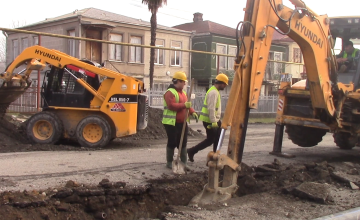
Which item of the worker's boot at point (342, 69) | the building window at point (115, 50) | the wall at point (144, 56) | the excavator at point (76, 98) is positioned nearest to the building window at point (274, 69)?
the wall at point (144, 56)

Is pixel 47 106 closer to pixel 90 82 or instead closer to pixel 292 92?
pixel 90 82

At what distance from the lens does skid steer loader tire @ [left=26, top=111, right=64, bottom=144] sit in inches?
406

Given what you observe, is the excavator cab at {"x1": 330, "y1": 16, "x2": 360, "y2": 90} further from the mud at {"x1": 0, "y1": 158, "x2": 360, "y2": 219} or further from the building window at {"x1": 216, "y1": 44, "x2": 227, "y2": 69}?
the building window at {"x1": 216, "y1": 44, "x2": 227, "y2": 69}

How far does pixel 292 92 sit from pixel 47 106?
19.5 ft

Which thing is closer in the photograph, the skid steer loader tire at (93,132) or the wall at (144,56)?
the skid steer loader tire at (93,132)

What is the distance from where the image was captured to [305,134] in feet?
32.4

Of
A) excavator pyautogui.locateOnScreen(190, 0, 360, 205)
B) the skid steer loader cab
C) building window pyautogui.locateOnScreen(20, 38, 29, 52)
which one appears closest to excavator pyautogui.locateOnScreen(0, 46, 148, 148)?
the skid steer loader cab

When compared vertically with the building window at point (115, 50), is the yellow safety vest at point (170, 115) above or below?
below

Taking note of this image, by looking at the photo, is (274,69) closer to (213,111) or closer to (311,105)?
(311,105)

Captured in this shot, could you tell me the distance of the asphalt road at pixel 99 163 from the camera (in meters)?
6.34

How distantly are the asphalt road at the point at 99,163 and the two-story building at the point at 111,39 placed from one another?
15646 mm

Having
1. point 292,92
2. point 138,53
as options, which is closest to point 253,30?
point 292,92

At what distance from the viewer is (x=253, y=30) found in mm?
5762

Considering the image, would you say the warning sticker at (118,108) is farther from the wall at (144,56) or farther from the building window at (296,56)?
the building window at (296,56)
